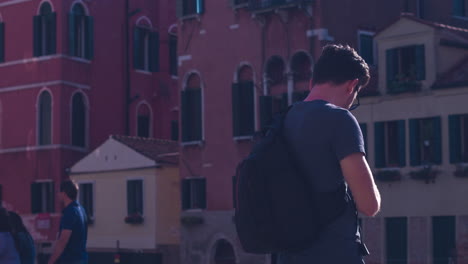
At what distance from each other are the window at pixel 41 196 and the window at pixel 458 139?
48.6ft

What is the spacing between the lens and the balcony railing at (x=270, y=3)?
121 feet

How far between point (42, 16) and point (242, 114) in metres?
8.61

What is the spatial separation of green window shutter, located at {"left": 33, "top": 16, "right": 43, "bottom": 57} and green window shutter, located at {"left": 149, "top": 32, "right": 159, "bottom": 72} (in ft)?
15.1

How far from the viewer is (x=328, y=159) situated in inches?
189

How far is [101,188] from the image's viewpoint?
138 feet

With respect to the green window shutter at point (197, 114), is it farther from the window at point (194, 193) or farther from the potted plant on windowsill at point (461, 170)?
the potted plant on windowsill at point (461, 170)

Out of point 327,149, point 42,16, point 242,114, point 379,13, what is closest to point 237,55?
point 242,114

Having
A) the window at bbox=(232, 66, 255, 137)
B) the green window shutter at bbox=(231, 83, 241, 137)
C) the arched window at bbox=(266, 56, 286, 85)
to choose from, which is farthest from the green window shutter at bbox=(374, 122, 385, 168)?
the green window shutter at bbox=(231, 83, 241, 137)

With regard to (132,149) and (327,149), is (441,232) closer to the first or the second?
(132,149)

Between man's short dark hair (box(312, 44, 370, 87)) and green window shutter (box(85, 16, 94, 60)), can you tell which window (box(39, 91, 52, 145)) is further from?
man's short dark hair (box(312, 44, 370, 87))

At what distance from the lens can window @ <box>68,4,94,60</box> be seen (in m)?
42.2

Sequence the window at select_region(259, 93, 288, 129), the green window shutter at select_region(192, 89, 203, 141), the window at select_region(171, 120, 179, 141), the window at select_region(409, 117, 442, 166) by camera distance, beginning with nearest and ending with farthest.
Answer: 1. the window at select_region(409, 117, 442, 166)
2. the window at select_region(259, 93, 288, 129)
3. the green window shutter at select_region(192, 89, 203, 141)
4. the window at select_region(171, 120, 179, 141)

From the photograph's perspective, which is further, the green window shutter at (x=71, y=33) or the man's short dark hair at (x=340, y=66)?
the green window shutter at (x=71, y=33)

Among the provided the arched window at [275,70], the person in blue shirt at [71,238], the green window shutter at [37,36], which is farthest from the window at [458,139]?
the person in blue shirt at [71,238]
